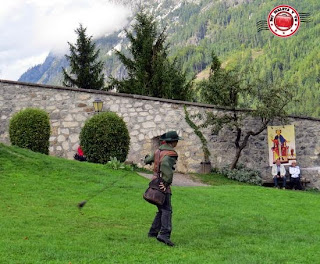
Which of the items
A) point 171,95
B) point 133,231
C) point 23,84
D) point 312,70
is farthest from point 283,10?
point 312,70

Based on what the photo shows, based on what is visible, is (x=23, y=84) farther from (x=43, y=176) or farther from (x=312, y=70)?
(x=312, y=70)

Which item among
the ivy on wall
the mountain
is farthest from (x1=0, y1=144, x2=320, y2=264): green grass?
the mountain

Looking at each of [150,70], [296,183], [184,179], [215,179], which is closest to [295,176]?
[296,183]

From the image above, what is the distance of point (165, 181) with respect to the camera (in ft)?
27.6

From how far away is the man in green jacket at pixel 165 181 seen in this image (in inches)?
327

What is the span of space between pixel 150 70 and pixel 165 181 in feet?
84.4

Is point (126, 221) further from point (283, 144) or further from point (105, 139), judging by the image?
point (283, 144)

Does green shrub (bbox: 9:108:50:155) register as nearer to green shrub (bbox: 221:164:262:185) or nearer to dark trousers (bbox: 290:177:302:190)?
green shrub (bbox: 221:164:262:185)

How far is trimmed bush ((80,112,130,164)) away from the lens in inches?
824

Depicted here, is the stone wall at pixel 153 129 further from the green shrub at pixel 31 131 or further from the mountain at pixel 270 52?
the mountain at pixel 270 52

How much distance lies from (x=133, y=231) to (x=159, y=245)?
4.61 feet

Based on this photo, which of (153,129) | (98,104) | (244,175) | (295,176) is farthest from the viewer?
(153,129)

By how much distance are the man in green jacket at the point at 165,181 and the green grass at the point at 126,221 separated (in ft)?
0.71

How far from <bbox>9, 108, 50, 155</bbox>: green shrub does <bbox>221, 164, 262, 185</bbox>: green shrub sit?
8.44 metres
